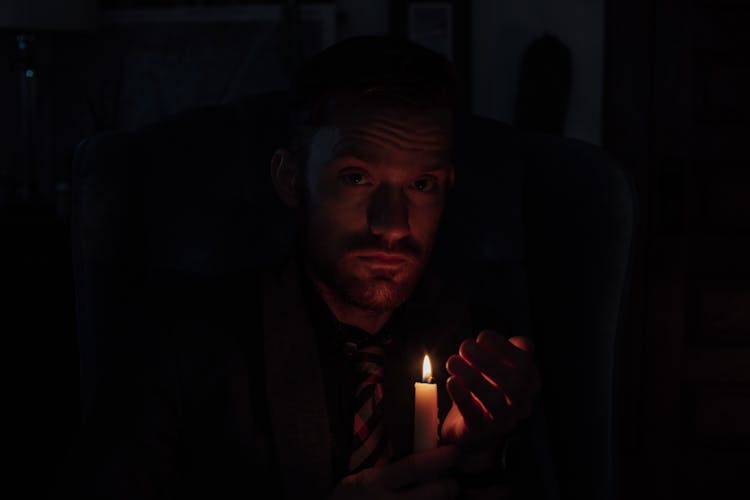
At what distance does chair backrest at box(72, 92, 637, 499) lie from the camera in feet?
4.24

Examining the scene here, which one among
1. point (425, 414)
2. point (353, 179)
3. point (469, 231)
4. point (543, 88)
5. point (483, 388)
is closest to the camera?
point (425, 414)

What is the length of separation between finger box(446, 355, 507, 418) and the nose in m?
0.19

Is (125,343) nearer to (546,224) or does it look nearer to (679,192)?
(546,224)

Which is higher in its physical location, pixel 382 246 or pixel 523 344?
pixel 382 246

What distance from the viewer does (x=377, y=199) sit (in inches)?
41.9

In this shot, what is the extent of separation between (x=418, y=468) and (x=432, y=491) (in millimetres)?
78

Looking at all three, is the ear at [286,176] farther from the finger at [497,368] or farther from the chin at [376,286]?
the finger at [497,368]

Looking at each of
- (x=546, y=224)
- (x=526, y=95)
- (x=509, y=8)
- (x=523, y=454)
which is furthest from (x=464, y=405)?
(x=509, y=8)

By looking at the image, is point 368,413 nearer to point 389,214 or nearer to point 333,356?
point 333,356

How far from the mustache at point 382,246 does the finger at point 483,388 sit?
0.54 feet

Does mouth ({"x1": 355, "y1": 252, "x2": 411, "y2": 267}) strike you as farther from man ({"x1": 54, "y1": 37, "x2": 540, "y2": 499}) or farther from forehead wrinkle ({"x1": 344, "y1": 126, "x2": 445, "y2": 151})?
forehead wrinkle ({"x1": 344, "y1": 126, "x2": 445, "y2": 151})

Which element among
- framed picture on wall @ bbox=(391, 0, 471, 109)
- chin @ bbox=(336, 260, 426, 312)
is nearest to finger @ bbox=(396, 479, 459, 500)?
chin @ bbox=(336, 260, 426, 312)

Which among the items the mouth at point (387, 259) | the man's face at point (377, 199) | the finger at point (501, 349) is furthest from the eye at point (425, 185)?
the finger at point (501, 349)

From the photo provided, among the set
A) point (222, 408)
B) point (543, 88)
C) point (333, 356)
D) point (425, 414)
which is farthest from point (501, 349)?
point (543, 88)
